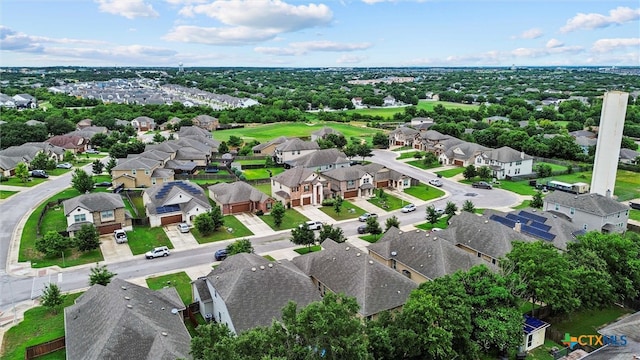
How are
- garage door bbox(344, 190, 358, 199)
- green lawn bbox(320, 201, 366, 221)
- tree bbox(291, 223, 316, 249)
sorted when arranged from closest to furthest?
tree bbox(291, 223, 316, 249), green lawn bbox(320, 201, 366, 221), garage door bbox(344, 190, 358, 199)

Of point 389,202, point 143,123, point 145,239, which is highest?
point 143,123

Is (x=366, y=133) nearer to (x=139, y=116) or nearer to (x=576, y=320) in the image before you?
(x=139, y=116)

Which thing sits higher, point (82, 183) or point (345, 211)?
point (82, 183)

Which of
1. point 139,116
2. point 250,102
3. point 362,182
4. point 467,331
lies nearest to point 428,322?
point 467,331

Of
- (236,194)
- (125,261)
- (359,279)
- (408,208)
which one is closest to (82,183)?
(236,194)

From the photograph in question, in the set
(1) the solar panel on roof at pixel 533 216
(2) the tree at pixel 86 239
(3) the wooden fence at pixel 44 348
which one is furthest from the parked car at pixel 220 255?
(1) the solar panel on roof at pixel 533 216

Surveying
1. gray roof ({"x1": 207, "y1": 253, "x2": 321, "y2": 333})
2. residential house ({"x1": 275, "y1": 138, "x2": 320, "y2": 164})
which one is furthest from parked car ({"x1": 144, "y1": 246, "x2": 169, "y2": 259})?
residential house ({"x1": 275, "y1": 138, "x2": 320, "y2": 164})

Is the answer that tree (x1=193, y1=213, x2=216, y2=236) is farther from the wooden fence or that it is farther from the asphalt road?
the wooden fence

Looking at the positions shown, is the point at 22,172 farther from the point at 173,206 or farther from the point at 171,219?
the point at 171,219
